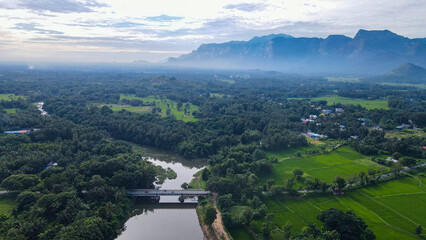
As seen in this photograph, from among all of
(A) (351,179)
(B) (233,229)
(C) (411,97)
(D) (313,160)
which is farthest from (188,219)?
(C) (411,97)

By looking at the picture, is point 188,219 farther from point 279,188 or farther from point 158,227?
point 279,188

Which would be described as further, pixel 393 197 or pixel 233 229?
pixel 393 197

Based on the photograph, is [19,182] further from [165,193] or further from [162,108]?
[162,108]

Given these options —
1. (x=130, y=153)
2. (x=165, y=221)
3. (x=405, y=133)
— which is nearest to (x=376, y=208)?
(x=165, y=221)

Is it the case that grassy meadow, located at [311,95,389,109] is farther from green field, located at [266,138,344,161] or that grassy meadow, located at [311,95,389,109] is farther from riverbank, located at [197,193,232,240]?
riverbank, located at [197,193,232,240]

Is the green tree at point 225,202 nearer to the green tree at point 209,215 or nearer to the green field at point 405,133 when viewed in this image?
the green tree at point 209,215
